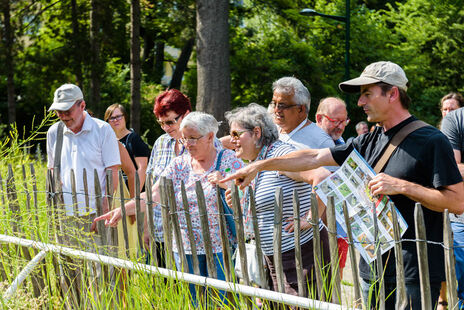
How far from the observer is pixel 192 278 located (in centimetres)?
309

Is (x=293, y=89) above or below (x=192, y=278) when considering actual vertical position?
above

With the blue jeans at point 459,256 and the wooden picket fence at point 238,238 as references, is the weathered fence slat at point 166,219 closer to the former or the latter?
the wooden picket fence at point 238,238

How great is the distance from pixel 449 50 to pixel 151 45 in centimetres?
1175

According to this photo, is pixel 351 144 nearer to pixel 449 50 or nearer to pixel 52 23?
pixel 52 23

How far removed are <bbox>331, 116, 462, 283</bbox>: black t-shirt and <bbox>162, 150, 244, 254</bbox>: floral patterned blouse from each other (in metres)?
1.09

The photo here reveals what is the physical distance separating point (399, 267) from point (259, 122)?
4.12 ft

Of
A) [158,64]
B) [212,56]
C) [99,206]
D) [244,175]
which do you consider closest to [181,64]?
[158,64]

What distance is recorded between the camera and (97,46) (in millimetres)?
17781

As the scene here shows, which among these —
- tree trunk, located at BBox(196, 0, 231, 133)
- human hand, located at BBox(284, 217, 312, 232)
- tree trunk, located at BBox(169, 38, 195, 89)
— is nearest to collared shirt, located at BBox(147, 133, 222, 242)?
human hand, located at BBox(284, 217, 312, 232)

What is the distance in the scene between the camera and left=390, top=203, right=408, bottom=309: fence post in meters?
2.65

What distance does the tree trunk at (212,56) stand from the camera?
10.7m

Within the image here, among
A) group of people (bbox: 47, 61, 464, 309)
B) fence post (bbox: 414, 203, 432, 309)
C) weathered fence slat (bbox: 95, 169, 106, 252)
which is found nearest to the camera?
fence post (bbox: 414, 203, 432, 309)

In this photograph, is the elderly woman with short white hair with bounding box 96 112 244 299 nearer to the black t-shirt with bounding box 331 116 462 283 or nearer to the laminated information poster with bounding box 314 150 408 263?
the laminated information poster with bounding box 314 150 408 263

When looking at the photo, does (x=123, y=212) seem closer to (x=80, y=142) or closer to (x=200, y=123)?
(x=200, y=123)
